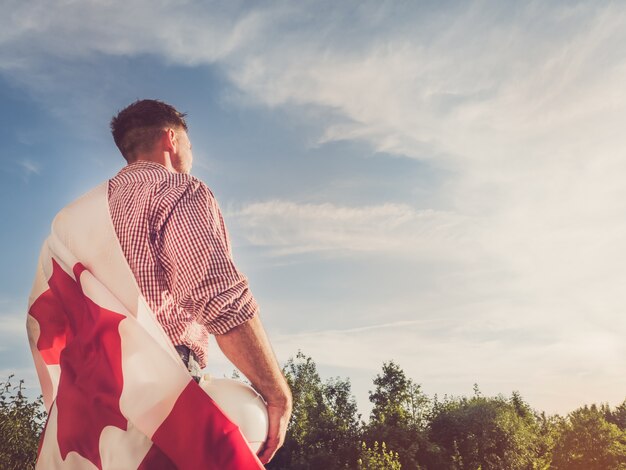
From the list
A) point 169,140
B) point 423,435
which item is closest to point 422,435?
point 423,435

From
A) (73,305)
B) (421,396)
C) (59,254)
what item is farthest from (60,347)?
(421,396)

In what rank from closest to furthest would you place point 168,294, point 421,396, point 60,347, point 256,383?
point 256,383
point 168,294
point 60,347
point 421,396

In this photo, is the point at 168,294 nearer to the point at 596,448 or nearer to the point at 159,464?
the point at 159,464

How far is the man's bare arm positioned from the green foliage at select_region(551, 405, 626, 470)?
5638 centimetres

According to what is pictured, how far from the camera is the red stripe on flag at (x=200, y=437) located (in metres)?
1.85

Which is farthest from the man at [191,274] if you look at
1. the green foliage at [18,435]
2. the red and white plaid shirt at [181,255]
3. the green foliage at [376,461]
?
the green foliage at [376,461]

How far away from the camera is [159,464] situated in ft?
6.31

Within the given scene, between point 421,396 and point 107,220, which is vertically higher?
point 421,396

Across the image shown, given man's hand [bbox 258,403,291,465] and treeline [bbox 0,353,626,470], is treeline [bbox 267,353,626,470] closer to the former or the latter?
treeline [bbox 0,353,626,470]

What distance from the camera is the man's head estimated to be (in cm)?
283

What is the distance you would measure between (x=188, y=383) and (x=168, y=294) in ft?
1.43

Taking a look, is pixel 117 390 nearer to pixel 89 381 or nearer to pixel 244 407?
pixel 89 381

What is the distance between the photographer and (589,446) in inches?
1935

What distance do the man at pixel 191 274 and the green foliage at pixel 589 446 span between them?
5653 cm
